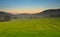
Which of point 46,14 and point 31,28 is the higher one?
point 46,14

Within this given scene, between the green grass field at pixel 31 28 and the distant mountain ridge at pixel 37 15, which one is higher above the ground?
the distant mountain ridge at pixel 37 15

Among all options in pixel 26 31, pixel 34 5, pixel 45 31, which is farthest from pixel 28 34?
pixel 34 5

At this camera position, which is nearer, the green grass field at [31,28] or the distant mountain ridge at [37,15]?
the green grass field at [31,28]

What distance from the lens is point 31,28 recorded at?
18.8ft

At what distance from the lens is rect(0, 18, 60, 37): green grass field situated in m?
5.21

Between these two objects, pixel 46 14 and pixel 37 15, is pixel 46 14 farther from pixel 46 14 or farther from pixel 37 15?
pixel 37 15

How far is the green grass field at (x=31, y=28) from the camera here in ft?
17.1

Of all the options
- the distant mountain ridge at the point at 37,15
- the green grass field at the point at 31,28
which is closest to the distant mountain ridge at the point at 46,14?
the distant mountain ridge at the point at 37,15

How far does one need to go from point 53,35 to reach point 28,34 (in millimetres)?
929

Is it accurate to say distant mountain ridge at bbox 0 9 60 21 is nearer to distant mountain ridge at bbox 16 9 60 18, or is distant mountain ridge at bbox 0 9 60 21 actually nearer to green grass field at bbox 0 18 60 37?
distant mountain ridge at bbox 16 9 60 18

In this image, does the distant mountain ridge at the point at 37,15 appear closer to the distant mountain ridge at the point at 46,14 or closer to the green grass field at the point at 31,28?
the distant mountain ridge at the point at 46,14

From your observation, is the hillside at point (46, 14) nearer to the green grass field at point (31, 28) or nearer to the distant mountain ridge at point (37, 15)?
the distant mountain ridge at point (37, 15)

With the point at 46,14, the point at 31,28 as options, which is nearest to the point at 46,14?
the point at 46,14

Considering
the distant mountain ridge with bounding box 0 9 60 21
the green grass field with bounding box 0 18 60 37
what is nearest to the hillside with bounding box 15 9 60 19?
the distant mountain ridge with bounding box 0 9 60 21
